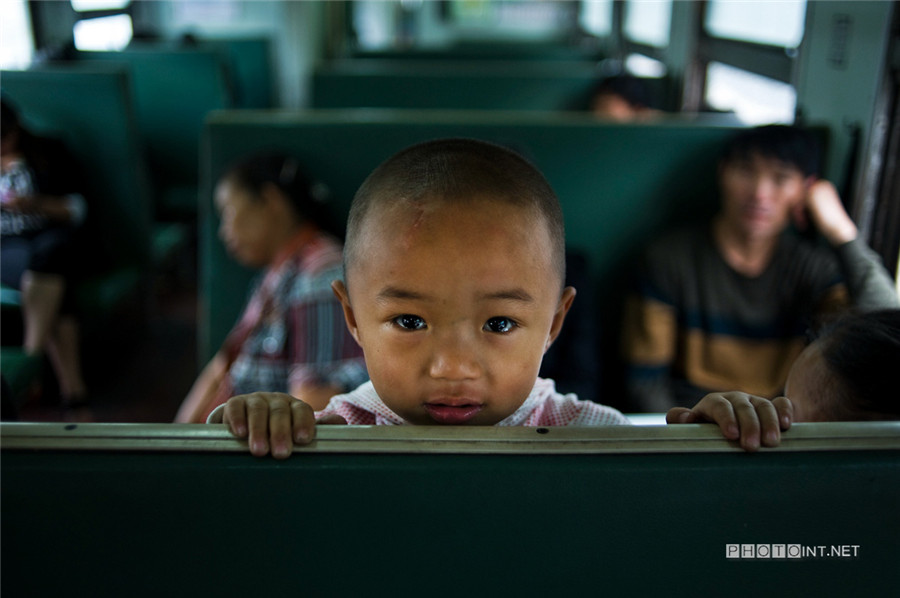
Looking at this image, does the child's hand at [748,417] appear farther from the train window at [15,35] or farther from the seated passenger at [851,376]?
the train window at [15,35]

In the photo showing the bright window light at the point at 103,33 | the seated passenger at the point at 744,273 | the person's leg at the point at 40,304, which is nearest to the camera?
the seated passenger at the point at 744,273

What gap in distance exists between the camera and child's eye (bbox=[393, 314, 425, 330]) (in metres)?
0.79

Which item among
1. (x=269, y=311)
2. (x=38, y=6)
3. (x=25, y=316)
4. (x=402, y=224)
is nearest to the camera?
(x=402, y=224)

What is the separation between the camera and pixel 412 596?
25.9 inches

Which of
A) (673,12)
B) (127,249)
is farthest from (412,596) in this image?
(673,12)

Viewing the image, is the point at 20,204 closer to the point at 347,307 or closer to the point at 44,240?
the point at 44,240

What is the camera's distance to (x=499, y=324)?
0.79 meters

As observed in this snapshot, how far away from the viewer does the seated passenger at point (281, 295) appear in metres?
1.58

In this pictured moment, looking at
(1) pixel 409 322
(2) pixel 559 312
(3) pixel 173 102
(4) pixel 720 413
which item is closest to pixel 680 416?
(4) pixel 720 413

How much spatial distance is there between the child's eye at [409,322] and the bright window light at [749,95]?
1645 millimetres

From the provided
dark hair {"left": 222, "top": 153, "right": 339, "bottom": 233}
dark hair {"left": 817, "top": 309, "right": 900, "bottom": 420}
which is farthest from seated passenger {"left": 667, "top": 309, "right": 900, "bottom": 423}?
dark hair {"left": 222, "top": 153, "right": 339, "bottom": 233}

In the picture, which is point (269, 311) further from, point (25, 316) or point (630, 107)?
point (630, 107)

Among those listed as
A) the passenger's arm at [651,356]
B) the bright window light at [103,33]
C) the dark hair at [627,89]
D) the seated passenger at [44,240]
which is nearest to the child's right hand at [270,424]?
the passenger's arm at [651,356]

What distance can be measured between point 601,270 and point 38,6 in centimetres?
314
